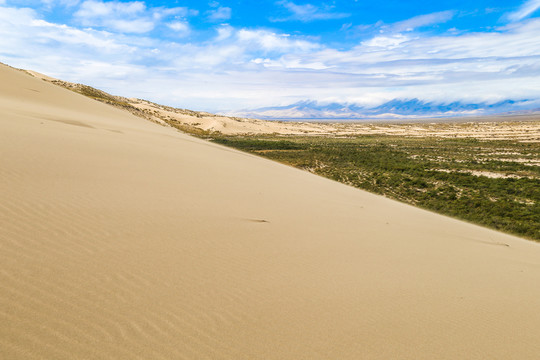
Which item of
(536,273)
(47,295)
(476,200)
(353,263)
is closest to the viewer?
(47,295)

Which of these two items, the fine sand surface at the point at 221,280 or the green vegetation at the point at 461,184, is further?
the green vegetation at the point at 461,184

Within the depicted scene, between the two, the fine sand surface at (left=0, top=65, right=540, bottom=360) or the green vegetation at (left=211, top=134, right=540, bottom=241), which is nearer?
the fine sand surface at (left=0, top=65, right=540, bottom=360)

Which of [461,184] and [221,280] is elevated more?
[221,280]

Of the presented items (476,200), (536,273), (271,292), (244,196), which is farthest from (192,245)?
(476,200)

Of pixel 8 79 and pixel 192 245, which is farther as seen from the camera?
pixel 8 79

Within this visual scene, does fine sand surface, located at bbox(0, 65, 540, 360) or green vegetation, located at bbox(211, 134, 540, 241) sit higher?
fine sand surface, located at bbox(0, 65, 540, 360)

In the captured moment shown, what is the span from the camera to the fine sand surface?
7.68ft

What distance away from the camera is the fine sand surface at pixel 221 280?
7.68 ft

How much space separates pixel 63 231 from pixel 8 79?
24.0 m

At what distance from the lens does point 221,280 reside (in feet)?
10.6

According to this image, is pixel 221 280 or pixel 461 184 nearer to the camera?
pixel 221 280

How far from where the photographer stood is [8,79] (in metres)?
21.3

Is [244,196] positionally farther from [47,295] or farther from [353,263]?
[47,295]

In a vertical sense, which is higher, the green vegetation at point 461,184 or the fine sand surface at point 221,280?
the fine sand surface at point 221,280
